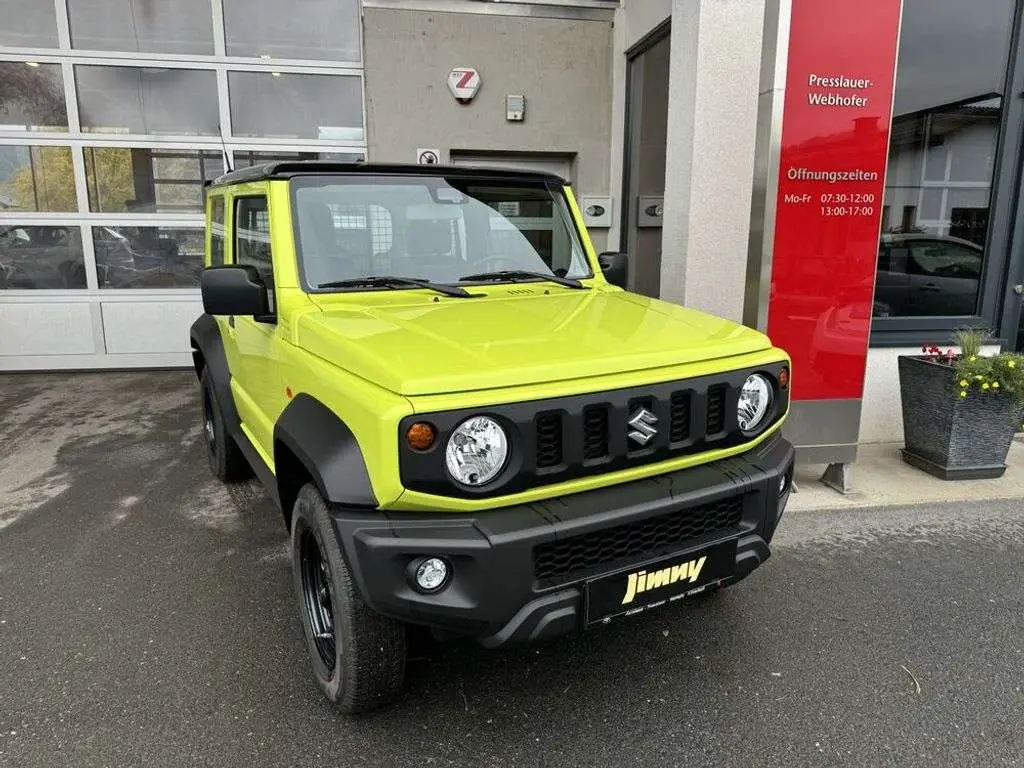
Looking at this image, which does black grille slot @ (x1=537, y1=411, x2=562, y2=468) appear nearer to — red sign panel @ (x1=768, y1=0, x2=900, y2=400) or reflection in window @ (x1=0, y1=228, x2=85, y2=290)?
red sign panel @ (x1=768, y1=0, x2=900, y2=400)

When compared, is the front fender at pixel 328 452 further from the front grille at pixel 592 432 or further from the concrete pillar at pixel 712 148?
the concrete pillar at pixel 712 148

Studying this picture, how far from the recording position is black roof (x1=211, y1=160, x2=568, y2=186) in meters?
2.96

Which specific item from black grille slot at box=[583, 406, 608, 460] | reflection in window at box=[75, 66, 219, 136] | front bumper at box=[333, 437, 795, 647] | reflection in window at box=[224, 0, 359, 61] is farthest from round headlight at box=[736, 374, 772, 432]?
reflection in window at box=[75, 66, 219, 136]

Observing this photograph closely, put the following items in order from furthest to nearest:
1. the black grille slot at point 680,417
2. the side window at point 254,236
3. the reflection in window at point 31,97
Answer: the reflection in window at point 31,97
the side window at point 254,236
the black grille slot at point 680,417

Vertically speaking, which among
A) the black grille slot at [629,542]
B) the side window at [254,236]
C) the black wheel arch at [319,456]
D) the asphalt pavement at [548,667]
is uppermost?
the side window at [254,236]

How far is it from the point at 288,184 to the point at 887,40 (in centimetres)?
337

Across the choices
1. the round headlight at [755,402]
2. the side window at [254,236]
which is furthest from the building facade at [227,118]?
the round headlight at [755,402]

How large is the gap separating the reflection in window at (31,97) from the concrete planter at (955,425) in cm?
856

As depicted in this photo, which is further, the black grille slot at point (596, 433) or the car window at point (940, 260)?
the car window at point (940, 260)

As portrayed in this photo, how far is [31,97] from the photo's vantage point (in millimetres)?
7512

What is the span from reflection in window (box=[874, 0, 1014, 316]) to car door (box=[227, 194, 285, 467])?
462 centimetres

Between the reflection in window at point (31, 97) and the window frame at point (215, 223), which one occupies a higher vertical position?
the reflection in window at point (31, 97)

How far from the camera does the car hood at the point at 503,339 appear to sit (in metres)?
2.05

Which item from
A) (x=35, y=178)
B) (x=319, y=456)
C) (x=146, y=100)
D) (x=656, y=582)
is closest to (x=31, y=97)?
(x=35, y=178)
